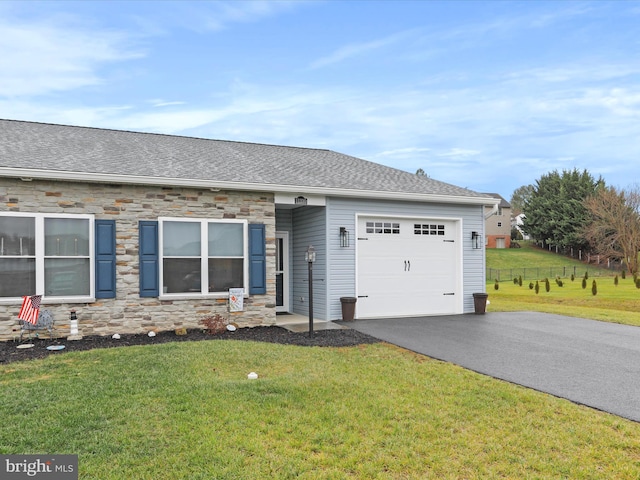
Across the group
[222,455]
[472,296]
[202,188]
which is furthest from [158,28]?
[222,455]

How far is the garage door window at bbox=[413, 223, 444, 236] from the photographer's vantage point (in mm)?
11391

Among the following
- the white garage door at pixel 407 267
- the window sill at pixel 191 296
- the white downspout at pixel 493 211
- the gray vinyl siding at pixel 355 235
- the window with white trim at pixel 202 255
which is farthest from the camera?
the white downspout at pixel 493 211

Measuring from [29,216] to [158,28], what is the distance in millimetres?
6548

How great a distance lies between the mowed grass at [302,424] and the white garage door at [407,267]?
15.8 ft

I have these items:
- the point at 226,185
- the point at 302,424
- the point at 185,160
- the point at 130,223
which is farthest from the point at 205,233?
the point at 302,424

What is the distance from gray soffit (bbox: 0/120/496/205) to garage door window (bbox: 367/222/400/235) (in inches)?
28.3

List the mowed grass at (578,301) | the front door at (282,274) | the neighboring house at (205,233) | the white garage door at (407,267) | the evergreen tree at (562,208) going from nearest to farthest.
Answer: the neighboring house at (205,233), the white garage door at (407,267), the front door at (282,274), the mowed grass at (578,301), the evergreen tree at (562,208)

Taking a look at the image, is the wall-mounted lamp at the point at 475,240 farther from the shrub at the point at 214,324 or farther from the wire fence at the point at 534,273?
the wire fence at the point at 534,273

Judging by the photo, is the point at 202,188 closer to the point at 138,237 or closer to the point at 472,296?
the point at 138,237

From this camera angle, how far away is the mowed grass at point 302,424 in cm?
331

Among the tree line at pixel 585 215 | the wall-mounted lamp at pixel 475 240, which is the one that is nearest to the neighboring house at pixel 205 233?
the wall-mounted lamp at pixel 475 240

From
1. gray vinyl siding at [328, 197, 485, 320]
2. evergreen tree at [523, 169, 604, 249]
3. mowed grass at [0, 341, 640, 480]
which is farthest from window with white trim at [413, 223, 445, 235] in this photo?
evergreen tree at [523, 169, 604, 249]

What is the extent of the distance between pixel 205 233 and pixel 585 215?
141 feet

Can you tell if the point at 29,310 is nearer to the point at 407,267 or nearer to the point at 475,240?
the point at 407,267
